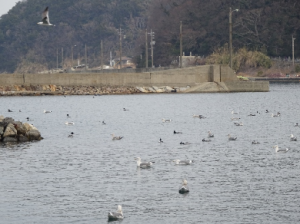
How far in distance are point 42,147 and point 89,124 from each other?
51.2ft

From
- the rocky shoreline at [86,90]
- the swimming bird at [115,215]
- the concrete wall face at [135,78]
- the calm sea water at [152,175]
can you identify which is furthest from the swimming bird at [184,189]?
the rocky shoreline at [86,90]

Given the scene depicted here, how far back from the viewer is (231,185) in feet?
87.9

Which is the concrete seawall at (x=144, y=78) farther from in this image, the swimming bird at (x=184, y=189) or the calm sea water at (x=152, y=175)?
the swimming bird at (x=184, y=189)

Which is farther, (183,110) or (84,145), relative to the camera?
(183,110)

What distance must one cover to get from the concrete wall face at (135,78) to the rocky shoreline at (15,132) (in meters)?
45.2

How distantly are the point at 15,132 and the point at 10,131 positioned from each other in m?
0.40

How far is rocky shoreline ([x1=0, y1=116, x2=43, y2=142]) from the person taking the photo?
131 ft

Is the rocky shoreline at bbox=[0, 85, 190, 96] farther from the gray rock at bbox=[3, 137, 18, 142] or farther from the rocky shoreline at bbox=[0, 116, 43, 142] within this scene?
the gray rock at bbox=[3, 137, 18, 142]

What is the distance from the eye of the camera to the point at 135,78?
8825 centimetres

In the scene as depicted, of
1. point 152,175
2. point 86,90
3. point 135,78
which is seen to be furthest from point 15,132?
point 86,90

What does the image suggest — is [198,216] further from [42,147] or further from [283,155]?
[42,147]

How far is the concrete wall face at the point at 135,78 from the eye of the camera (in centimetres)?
8638

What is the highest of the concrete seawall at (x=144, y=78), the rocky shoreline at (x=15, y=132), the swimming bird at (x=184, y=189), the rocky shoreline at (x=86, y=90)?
the concrete seawall at (x=144, y=78)

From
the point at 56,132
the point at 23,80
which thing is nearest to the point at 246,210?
the point at 56,132
